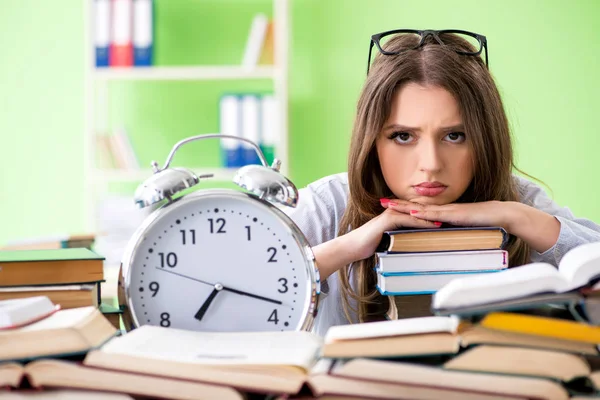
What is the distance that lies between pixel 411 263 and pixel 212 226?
0.36 metres

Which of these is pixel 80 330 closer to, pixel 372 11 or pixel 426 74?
pixel 426 74

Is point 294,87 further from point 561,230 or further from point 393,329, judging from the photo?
point 393,329

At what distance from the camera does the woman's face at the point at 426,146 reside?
1.39 meters

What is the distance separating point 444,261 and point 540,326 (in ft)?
1.43

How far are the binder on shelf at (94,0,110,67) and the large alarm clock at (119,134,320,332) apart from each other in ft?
9.75

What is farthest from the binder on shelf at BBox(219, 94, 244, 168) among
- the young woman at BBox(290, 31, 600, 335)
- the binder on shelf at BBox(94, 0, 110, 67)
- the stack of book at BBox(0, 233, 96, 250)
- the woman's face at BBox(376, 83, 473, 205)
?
the woman's face at BBox(376, 83, 473, 205)

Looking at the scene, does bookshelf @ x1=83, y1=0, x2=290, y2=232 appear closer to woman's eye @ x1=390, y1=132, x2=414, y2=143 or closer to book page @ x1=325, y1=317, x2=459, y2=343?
woman's eye @ x1=390, y1=132, x2=414, y2=143

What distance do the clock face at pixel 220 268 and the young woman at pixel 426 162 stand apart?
351 millimetres

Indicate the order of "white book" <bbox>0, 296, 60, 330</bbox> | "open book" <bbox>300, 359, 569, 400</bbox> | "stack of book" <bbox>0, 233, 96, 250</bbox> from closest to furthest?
"open book" <bbox>300, 359, 569, 400</bbox>
"white book" <bbox>0, 296, 60, 330</bbox>
"stack of book" <bbox>0, 233, 96, 250</bbox>

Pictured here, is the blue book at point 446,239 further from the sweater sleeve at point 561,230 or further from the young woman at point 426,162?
the sweater sleeve at point 561,230

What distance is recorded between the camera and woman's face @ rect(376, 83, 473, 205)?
139cm

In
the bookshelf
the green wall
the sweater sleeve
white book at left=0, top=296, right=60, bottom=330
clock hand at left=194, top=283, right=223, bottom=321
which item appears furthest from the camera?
the green wall

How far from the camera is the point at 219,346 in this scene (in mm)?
887

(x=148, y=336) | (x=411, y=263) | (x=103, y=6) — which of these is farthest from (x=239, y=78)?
(x=148, y=336)
